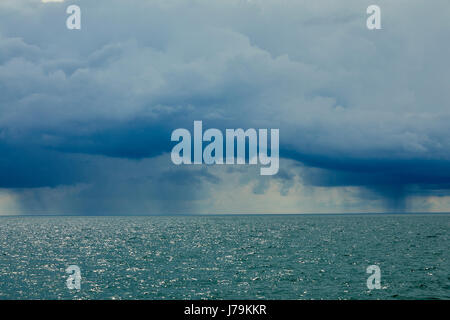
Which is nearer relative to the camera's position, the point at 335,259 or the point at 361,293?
the point at 361,293

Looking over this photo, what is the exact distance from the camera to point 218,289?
48906 mm

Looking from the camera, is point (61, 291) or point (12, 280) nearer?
point (61, 291)

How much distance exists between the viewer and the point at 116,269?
65250 mm

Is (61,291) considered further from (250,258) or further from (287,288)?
(250,258)
